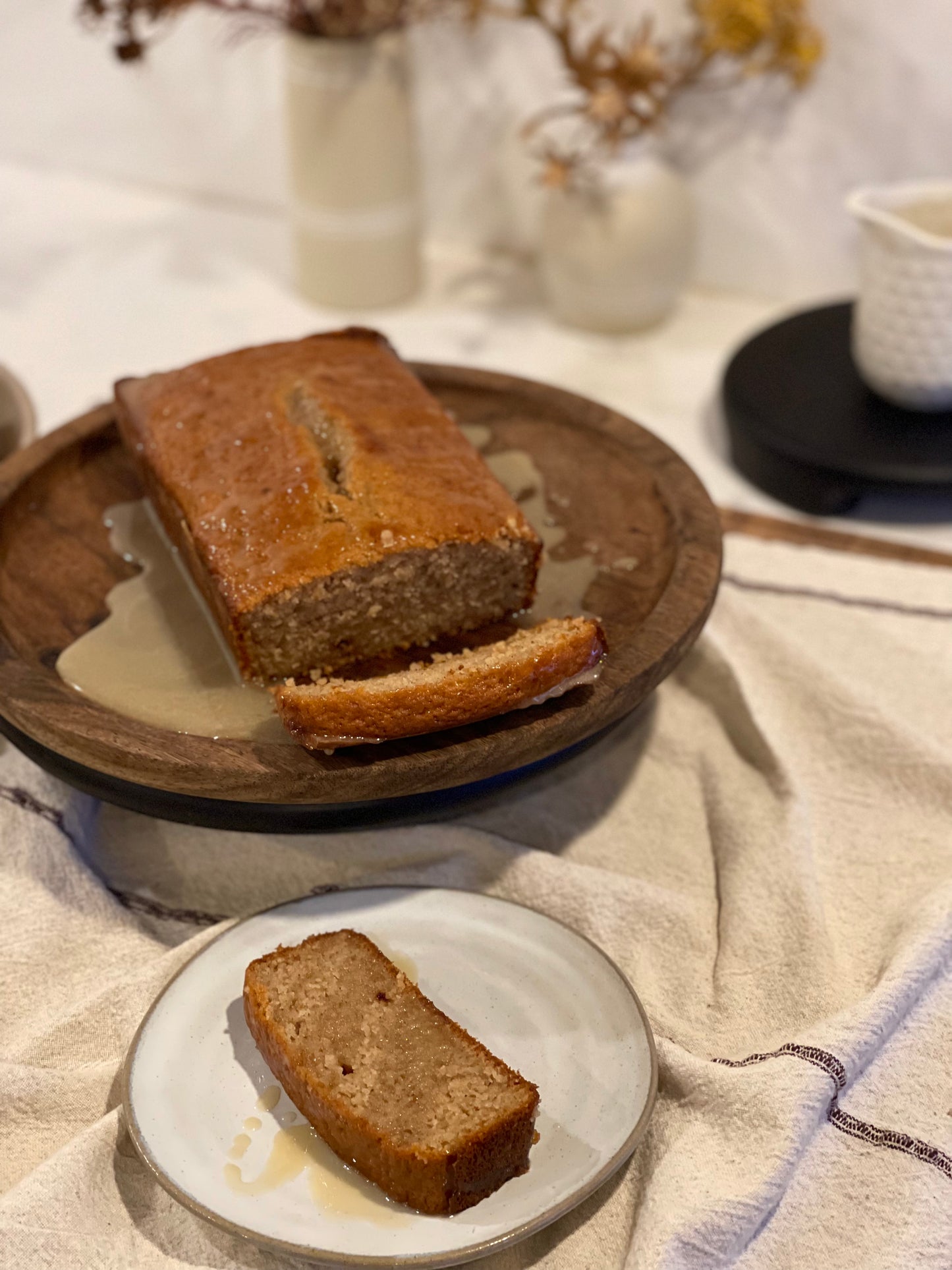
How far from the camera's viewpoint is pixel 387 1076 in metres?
1.31

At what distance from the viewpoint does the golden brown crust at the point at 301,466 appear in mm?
1660

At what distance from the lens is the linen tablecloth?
132 cm

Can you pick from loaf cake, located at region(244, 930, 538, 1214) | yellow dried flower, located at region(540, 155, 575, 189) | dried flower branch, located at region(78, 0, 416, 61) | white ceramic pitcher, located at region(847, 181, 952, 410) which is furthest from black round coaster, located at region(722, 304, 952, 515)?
loaf cake, located at region(244, 930, 538, 1214)

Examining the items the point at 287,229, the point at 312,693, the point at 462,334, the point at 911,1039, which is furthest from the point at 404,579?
the point at 287,229

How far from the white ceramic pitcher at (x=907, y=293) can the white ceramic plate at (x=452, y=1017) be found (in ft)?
4.87

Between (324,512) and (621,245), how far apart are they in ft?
5.28

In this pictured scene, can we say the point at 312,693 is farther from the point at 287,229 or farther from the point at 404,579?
the point at 287,229

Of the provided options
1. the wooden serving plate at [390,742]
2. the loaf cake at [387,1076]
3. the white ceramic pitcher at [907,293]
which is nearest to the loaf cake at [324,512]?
the wooden serving plate at [390,742]

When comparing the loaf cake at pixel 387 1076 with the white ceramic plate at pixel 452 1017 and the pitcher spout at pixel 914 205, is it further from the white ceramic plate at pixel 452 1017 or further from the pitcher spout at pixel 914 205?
the pitcher spout at pixel 914 205

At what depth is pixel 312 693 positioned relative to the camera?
1497 mm

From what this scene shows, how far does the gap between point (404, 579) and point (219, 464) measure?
0.33m

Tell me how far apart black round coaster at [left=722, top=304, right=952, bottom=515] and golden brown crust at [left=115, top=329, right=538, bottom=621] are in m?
0.87

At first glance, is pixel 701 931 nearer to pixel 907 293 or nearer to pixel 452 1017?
pixel 452 1017

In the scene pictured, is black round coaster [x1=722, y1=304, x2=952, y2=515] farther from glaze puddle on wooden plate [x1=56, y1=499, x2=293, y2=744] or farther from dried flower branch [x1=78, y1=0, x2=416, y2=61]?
glaze puddle on wooden plate [x1=56, y1=499, x2=293, y2=744]
